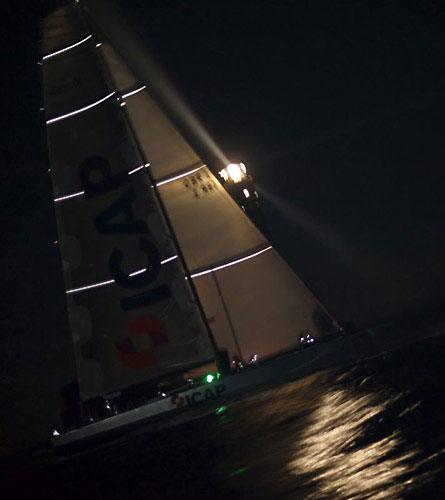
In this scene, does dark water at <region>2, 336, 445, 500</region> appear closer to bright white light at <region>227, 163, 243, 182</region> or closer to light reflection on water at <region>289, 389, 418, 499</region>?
light reflection on water at <region>289, 389, 418, 499</region>

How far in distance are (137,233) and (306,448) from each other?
994 cm

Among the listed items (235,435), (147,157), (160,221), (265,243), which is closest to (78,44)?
(147,157)

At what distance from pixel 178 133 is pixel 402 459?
1523 cm

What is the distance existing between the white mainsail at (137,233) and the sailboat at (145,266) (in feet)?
0.12

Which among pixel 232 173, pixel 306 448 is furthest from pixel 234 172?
pixel 306 448

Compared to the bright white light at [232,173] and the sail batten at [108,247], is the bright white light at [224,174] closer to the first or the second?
the bright white light at [232,173]

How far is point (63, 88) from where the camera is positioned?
18609 mm

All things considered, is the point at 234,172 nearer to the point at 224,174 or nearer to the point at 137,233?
the point at 224,174

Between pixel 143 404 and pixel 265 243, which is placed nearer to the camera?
pixel 143 404

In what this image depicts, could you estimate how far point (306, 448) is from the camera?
7.92m

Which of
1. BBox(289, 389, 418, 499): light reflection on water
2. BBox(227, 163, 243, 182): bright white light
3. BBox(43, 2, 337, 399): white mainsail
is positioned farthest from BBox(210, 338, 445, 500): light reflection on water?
BBox(227, 163, 243, 182): bright white light

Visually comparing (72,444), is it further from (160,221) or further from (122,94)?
(122,94)

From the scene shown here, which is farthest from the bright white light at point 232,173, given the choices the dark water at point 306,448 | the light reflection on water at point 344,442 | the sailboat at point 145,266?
the light reflection on water at point 344,442

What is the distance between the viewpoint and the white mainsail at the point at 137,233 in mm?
16141
